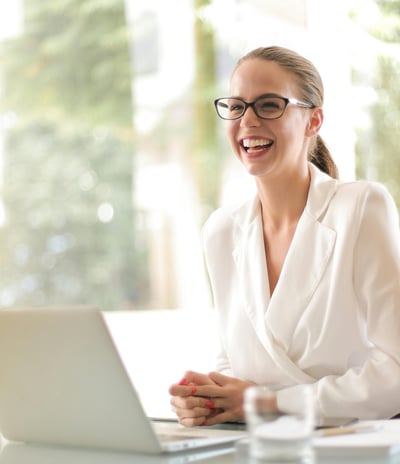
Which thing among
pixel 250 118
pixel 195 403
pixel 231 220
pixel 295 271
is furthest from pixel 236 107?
pixel 195 403

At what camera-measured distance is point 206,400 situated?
72.7 inches

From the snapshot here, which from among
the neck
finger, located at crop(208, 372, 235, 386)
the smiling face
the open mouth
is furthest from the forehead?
finger, located at crop(208, 372, 235, 386)

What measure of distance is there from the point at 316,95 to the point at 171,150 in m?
5.83

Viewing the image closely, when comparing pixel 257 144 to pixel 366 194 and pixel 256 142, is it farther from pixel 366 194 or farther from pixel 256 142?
pixel 366 194

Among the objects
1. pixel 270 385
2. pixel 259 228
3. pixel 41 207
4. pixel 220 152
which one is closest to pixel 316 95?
pixel 259 228

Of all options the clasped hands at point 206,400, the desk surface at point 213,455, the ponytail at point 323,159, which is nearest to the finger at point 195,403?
the clasped hands at point 206,400

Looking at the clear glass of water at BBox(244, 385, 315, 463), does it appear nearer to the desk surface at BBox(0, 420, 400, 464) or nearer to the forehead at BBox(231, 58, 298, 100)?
the desk surface at BBox(0, 420, 400, 464)

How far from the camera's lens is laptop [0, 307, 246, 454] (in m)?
1.35

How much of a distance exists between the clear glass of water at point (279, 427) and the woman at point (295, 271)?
2.01 ft

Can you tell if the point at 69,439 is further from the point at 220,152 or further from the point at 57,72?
the point at 57,72

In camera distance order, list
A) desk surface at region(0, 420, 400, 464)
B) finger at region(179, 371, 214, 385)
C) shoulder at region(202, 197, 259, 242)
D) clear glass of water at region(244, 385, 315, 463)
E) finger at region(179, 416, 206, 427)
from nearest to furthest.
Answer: clear glass of water at region(244, 385, 315, 463)
desk surface at region(0, 420, 400, 464)
finger at region(179, 416, 206, 427)
finger at region(179, 371, 214, 385)
shoulder at region(202, 197, 259, 242)

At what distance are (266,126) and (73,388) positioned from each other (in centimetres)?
93

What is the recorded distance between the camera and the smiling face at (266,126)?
213cm

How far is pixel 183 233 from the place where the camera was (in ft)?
25.4
